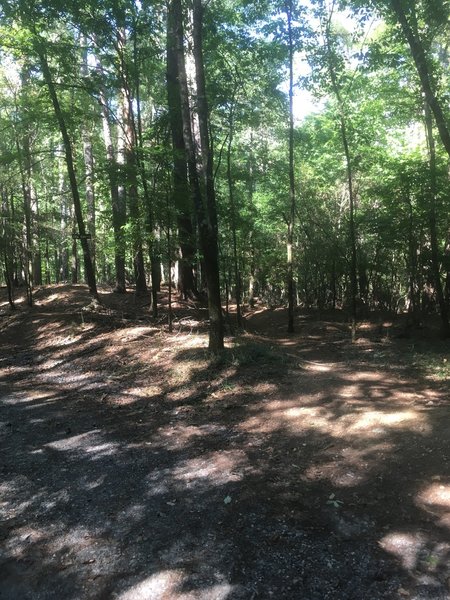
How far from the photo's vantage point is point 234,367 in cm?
950

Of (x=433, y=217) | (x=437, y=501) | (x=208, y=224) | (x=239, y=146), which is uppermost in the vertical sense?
(x=239, y=146)

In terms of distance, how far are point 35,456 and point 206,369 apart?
13.4ft

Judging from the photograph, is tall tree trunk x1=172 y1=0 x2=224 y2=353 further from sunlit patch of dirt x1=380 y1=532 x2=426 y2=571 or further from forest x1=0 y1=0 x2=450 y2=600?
sunlit patch of dirt x1=380 y1=532 x2=426 y2=571

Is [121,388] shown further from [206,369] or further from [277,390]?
[277,390]

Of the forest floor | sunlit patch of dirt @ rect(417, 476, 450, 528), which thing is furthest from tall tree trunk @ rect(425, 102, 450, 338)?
sunlit patch of dirt @ rect(417, 476, 450, 528)

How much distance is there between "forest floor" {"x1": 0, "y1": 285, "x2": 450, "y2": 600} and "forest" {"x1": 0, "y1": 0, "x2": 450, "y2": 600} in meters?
0.03

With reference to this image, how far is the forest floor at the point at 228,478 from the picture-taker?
3502 mm

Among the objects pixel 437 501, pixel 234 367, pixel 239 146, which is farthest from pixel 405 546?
pixel 239 146

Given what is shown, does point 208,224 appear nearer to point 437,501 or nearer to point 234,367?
point 234,367

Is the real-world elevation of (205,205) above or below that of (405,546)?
above

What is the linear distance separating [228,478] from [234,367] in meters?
4.34

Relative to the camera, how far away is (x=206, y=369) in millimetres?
9570

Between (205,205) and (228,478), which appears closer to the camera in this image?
(228,478)

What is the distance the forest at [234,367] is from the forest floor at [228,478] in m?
0.03
